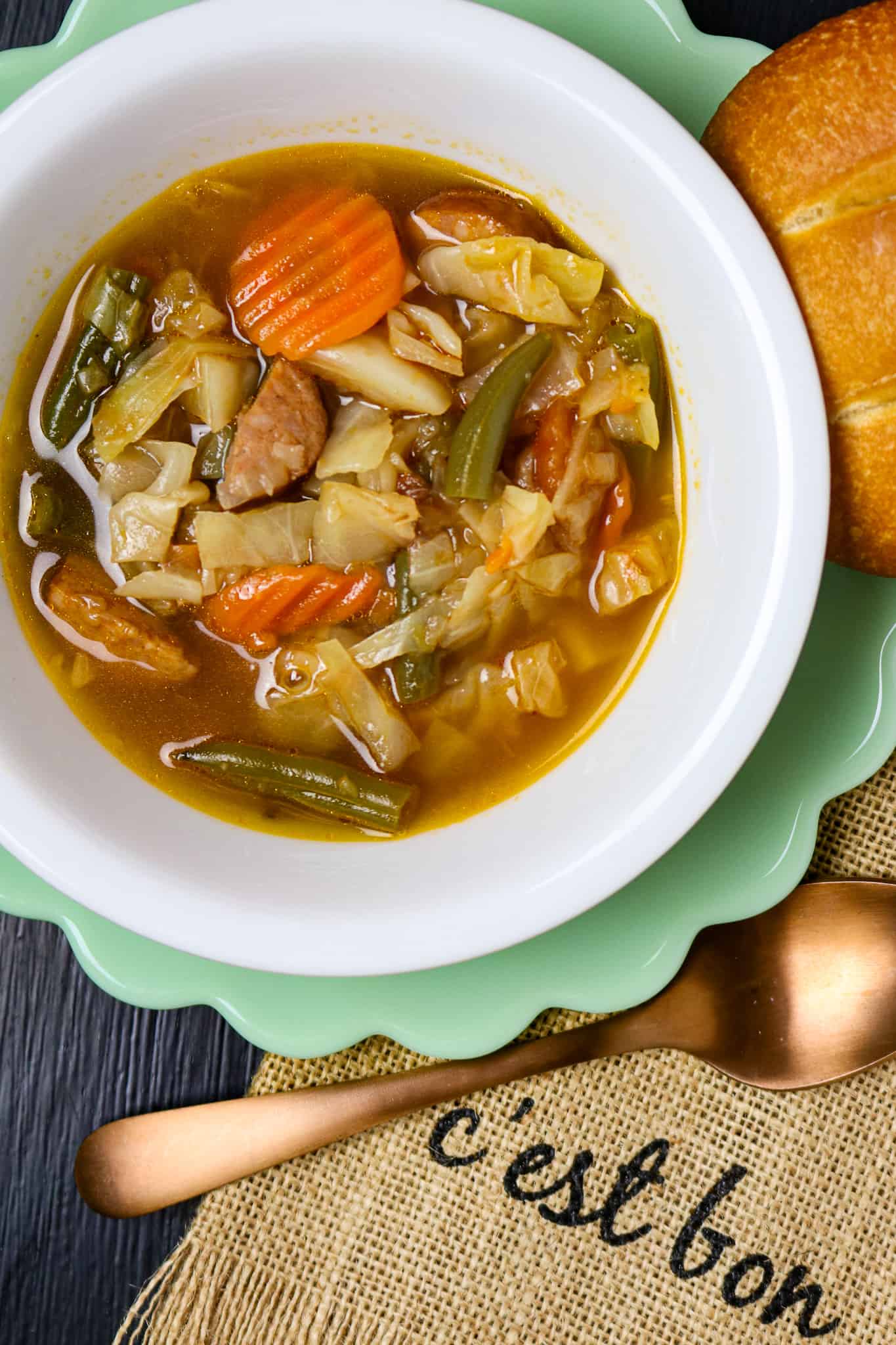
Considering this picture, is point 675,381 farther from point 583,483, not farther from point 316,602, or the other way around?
point 316,602

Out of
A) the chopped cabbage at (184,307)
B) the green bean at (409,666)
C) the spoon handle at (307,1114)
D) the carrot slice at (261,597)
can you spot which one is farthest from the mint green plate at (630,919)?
the chopped cabbage at (184,307)

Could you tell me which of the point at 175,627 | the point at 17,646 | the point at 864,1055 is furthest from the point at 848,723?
the point at 17,646

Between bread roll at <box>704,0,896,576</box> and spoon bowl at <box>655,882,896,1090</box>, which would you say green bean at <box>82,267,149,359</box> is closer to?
bread roll at <box>704,0,896,576</box>

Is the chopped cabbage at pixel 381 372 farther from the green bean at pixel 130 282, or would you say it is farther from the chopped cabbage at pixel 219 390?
the green bean at pixel 130 282

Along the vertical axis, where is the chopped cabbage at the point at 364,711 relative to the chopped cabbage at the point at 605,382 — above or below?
below

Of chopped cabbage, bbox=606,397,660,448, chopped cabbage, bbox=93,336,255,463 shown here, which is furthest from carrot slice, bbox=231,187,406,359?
chopped cabbage, bbox=606,397,660,448
